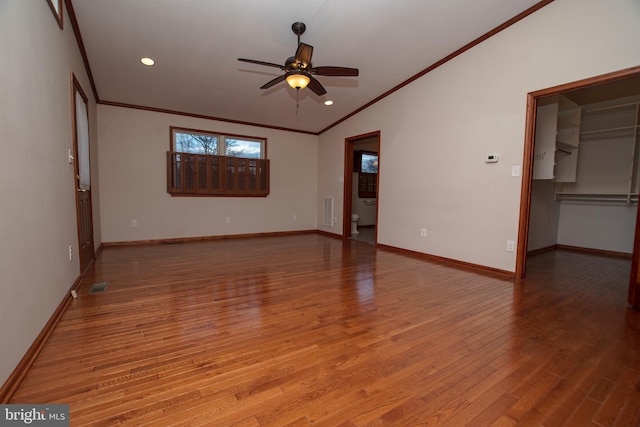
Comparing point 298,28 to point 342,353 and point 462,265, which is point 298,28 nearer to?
point 342,353

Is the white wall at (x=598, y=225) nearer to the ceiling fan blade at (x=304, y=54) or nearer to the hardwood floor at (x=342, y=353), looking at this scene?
the hardwood floor at (x=342, y=353)

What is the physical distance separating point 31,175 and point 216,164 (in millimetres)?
3828

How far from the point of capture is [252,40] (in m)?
3.29

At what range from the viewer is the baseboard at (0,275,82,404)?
1266mm

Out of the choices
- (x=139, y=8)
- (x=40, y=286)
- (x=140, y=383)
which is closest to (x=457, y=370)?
(x=140, y=383)

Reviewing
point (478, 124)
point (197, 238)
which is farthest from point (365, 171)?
point (197, 238)

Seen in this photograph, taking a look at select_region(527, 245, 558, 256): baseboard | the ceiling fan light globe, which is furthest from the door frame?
the ceiling fan light globe

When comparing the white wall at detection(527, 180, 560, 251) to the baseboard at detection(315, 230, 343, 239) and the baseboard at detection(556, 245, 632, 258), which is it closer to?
the baseboard at detection(556, 245, 632, 258)

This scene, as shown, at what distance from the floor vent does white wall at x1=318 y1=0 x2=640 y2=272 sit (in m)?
3.99

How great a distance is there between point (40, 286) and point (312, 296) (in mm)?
1930

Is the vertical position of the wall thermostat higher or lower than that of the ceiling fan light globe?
lower

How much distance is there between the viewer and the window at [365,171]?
757cm

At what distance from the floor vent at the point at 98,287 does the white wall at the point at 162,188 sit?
7.56ft

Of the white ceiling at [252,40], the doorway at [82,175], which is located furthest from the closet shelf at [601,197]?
the doorway at [82,175]
